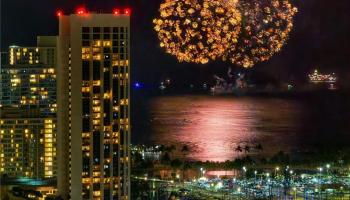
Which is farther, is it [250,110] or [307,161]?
Result: [250,110]

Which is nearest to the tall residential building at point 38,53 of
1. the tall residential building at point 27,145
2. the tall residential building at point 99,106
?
the tall residential building at point 27,145

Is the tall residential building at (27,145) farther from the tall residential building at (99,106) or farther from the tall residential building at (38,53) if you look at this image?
the tall residential building at (99,106)

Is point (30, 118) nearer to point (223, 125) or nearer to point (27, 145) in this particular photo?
point (27, 145)

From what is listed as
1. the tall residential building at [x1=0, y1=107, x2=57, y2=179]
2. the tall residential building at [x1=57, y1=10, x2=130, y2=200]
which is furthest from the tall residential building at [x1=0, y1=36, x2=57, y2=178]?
the tall residential building at [x1=57, y1=10, x2=130, y2=200]

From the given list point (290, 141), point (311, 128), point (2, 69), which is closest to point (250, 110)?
point (311, 128)

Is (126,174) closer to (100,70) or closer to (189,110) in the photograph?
(100,70)

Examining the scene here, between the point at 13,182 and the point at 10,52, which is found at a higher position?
the point at 10,52

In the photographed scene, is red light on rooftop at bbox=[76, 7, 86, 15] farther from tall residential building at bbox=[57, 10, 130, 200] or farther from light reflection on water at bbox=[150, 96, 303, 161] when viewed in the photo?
light reflection on water at bbox=[150, 96, 303, 161]
